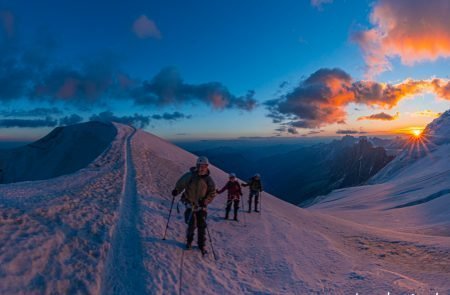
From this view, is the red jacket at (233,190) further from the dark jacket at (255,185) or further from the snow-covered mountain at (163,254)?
the dark jacket at (255,185)

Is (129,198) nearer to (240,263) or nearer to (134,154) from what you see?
(240,263)

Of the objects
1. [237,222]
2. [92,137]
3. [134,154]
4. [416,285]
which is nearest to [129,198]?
[237,222]

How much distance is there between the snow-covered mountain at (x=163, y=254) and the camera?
8.88m

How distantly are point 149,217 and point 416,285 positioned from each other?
456 inches

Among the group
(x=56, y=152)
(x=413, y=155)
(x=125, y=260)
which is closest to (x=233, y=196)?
(x=125, y=260)

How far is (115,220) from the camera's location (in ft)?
44.3

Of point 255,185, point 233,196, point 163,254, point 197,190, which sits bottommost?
point 163,254

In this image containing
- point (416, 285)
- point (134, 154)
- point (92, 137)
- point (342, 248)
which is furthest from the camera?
point (92, 137)

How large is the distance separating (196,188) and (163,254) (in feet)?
8.64

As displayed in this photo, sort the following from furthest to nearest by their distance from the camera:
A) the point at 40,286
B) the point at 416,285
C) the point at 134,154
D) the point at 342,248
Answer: the point at 134,154 < the point at 342,248 < the point at 416,285 < the point at 40,286

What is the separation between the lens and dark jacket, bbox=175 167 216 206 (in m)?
11.5

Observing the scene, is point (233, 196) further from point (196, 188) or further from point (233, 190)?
point (196, 188)

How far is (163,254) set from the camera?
11.0 m

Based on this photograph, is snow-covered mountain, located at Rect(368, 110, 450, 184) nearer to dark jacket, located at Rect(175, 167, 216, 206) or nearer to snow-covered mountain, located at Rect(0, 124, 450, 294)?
snow-covered mountain, located at Rect(0, 124, 450, 294)
